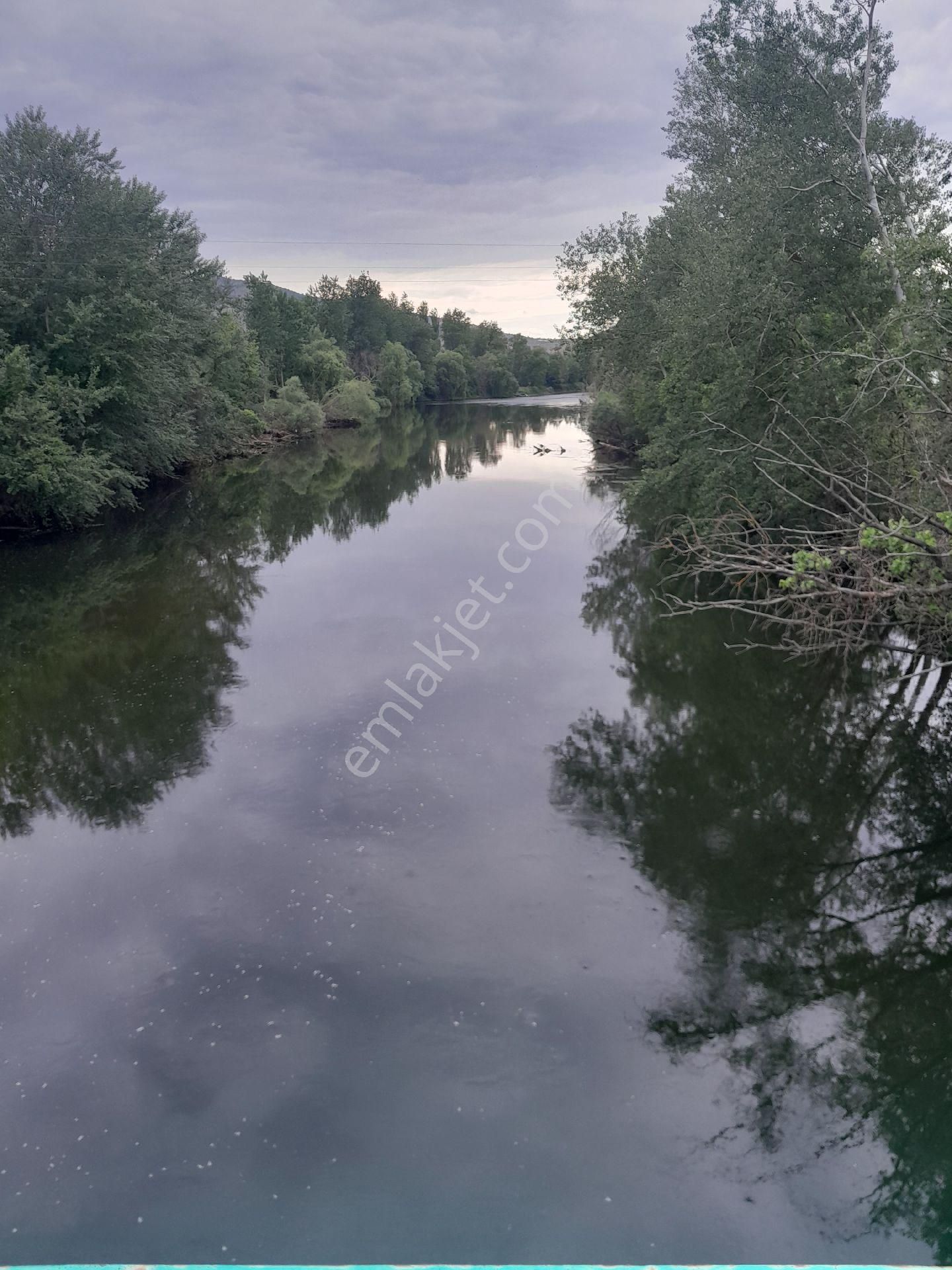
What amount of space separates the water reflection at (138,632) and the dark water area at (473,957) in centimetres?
10

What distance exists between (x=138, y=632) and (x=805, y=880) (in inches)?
520

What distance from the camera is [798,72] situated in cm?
1992

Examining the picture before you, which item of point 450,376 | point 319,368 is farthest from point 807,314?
point 450,376

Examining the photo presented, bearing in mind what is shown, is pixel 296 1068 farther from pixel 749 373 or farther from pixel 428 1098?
pixel 749 373

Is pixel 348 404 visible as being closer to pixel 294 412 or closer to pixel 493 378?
pixel 294 412

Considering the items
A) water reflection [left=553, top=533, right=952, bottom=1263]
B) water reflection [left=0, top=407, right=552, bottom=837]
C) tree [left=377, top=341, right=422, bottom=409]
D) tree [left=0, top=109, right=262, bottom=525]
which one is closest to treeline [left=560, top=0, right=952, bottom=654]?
water reflection [left=553, top=533, right=952, bottom=1263]

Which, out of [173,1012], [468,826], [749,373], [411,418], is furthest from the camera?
[411,418]

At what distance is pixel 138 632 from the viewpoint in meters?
17.4

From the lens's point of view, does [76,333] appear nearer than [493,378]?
Yes

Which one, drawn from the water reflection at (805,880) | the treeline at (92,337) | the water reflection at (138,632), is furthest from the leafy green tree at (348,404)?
the water reflection at (805,880)

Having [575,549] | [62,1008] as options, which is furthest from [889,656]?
[62,1008]

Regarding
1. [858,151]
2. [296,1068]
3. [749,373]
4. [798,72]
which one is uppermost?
[798,72]

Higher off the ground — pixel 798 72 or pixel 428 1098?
pixel 798 72

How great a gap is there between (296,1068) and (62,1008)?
2.11 metres
